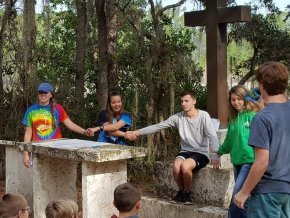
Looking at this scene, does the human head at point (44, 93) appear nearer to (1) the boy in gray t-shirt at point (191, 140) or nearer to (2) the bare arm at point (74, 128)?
(2) the bare arm at point (74, 128)

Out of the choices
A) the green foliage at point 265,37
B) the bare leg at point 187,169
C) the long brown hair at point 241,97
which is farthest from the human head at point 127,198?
the green foliage at point 265,37

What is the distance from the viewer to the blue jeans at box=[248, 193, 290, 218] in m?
3.38

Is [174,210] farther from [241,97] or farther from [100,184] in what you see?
[241,97]

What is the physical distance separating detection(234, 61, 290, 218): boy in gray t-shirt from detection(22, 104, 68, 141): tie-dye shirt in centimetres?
340

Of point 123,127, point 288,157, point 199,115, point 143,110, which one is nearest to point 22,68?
point 143,110

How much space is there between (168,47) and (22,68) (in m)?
2.48

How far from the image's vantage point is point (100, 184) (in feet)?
17.5

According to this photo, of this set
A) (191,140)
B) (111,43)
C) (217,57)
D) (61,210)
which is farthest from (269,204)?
(111,43)

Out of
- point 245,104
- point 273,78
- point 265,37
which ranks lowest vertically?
point 245,104

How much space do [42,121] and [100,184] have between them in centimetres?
137

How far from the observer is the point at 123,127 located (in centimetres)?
618

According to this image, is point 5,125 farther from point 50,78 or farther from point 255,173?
point 255,173

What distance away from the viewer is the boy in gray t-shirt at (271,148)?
3.29 metres

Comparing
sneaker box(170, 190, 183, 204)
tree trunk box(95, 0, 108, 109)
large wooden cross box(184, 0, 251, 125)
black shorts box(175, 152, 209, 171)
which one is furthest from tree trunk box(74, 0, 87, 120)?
black shorts box(175, 152, 209, 171)
